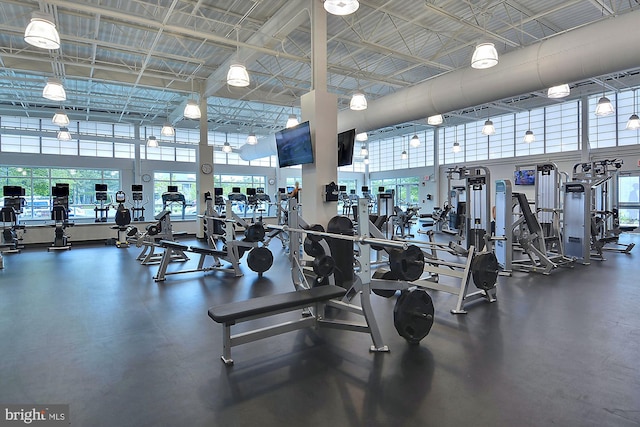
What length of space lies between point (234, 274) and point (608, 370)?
15.9 feet

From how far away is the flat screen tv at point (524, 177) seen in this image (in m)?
12.6

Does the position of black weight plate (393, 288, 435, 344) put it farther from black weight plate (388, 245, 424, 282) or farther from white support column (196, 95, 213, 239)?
white support column (196, 95, 213, 239)

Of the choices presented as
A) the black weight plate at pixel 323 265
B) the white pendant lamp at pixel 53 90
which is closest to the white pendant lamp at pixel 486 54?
the black weight plate at pixel 323 265

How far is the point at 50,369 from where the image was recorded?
2564 mm

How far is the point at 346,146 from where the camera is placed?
5742 millimetres

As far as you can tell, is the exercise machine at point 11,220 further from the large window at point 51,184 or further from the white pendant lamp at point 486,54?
the white pendant lamp at point 486,54

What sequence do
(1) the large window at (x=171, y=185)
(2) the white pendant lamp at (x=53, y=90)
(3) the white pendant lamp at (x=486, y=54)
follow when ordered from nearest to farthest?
1. (3) the white pendant lamp at (x=486, y=54)
2. (2) the white pendant lamp at (x=53, y=90)
3. (1) the large window at (x=171, y=185)

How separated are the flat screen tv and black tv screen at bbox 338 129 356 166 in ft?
31.2

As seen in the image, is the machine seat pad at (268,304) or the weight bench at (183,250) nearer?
the machine seat pad at (268,304)

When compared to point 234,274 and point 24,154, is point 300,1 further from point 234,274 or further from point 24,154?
point 24,154

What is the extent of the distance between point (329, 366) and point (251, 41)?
265 inches

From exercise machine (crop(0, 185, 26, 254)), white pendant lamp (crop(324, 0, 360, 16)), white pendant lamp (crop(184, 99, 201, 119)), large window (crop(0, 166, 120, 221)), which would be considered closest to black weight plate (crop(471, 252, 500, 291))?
white pendant lamp (crop(324, 0, 360, 16))

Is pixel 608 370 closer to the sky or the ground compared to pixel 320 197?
closer to the ground

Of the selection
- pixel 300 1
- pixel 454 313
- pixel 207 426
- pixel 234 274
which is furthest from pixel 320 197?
pixel 207 426
